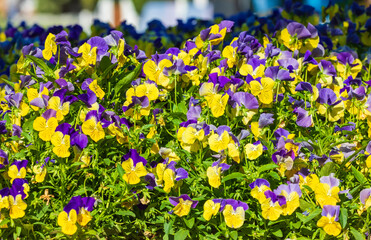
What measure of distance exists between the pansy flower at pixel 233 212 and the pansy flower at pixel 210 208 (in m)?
0.02

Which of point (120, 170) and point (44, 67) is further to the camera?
point (44, 67)


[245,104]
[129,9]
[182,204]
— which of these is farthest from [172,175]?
[129,9]

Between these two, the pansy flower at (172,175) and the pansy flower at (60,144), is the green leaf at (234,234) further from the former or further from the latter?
the pansy flower at (60,144)

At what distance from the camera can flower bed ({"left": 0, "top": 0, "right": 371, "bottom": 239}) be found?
77.7 inches

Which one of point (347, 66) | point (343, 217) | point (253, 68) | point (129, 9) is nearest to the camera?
point (343, 217)

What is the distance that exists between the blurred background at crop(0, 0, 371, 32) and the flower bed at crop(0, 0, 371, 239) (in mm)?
2685

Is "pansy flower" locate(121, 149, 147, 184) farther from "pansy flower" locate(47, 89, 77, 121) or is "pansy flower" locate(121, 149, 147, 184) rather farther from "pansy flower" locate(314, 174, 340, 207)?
"pansy flower" locate(314, 174, 340, 207)

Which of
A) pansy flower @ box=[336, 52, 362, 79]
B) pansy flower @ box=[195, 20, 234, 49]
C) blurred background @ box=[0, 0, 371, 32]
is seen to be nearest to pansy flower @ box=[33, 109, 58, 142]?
pansy flower @ box=[195, 20, 234, 49]

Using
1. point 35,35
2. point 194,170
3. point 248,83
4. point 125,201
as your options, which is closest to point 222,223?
point 194,170

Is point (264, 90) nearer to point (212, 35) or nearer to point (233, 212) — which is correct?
point (212, 35)

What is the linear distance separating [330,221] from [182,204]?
0.57 meters

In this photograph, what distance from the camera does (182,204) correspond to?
6.38 feet

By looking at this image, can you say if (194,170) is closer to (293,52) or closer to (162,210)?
(162,210)

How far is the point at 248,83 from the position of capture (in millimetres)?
2158
